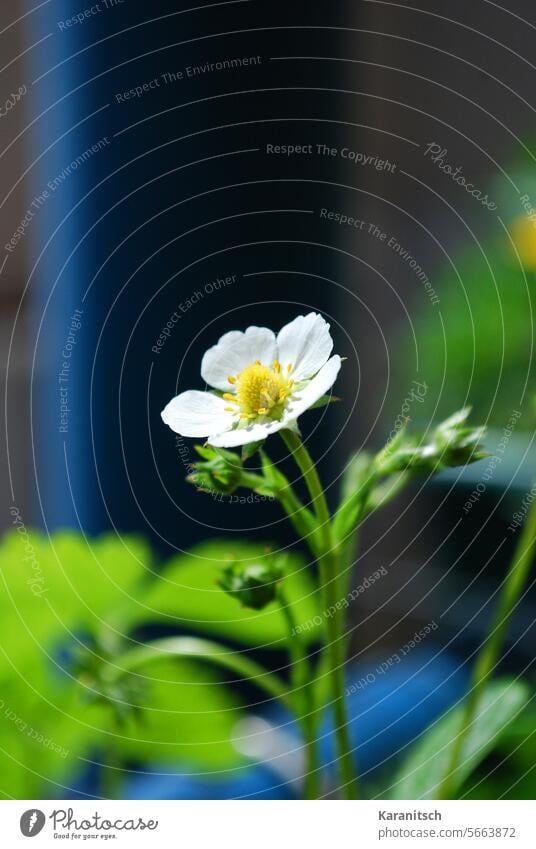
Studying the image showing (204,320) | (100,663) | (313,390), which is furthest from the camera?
(204,320)

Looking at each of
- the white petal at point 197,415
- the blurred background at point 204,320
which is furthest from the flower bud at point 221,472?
the blurred background at point 204,320

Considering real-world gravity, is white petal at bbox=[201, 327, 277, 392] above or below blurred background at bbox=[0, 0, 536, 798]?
below

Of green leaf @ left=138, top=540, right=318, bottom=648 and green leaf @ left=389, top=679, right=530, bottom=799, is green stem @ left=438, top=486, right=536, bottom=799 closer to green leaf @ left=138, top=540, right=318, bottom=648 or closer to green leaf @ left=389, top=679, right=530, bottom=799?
→ green leaf @ left=389, top=679, right=530, bottom=799

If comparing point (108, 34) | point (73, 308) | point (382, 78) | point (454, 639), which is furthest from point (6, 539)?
point (382, 78)

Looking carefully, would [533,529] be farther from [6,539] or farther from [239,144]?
[239,144]

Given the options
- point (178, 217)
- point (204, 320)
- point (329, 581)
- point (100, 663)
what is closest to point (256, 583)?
point (329, 581)

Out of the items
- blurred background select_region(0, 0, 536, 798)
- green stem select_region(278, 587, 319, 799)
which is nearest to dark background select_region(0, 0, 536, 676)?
blurred background select_region(0, 0, 536, 798)

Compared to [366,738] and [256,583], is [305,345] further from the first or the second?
[366,738]
